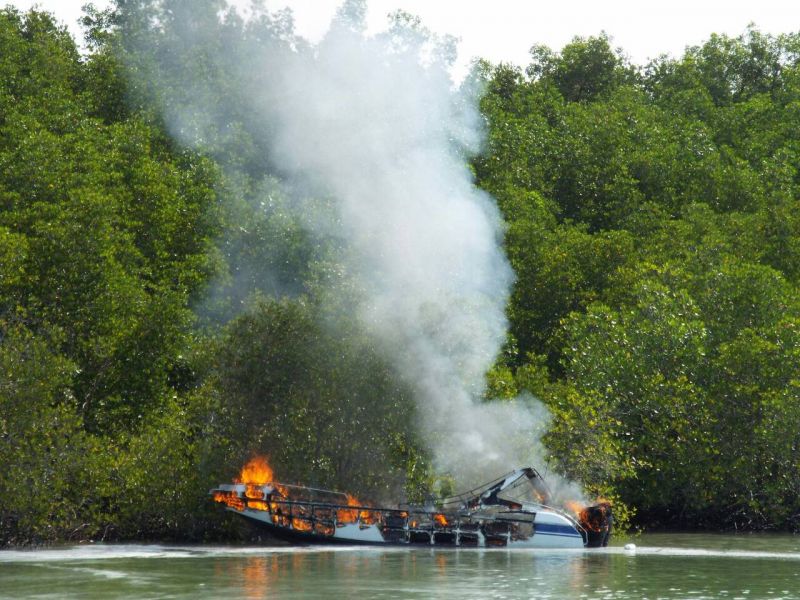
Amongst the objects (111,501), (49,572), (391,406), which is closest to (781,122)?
(391,406)

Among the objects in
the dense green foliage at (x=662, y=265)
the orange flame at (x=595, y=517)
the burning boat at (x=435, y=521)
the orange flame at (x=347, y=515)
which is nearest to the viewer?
the burning boat at (x=435, y=521)

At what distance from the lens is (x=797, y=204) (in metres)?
83.0

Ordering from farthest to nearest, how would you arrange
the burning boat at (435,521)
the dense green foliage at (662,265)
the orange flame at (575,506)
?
the dense green foliage at (662,265), the orange flame at (575,506), the burning boat at (435,521)

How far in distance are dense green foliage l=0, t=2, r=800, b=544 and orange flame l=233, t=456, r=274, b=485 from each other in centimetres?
57

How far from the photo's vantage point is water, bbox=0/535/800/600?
3509 cm

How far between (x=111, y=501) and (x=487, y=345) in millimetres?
16233

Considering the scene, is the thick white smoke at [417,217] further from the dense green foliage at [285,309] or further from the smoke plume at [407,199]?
the dense green foliage at [285,309]

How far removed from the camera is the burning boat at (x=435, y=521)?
1859 inches

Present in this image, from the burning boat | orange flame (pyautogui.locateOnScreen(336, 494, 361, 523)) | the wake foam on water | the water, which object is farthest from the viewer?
orange flame (pyautogui.locateOnScreen(336, 494, 361, 523))

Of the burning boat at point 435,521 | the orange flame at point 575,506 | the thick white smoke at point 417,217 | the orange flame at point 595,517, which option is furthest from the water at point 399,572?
the thick white smoke at point 417,217

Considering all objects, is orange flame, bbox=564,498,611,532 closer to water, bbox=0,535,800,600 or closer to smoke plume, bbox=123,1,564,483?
water, bbox=0,535,800,600

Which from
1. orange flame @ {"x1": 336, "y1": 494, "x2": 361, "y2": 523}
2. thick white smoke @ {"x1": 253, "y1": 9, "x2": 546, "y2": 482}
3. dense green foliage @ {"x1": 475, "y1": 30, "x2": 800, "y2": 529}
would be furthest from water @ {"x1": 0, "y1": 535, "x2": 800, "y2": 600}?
dense green foliage @ {"x1": 475, "y1": 30, "x2": 800, "y2": 529}

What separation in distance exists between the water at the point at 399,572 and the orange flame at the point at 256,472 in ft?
10.2

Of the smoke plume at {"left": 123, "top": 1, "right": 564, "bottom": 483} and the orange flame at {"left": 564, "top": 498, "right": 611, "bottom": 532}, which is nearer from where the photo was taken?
the orange flame at {"left": 564, "top": 498, "right": 611, "bottom": 532}
